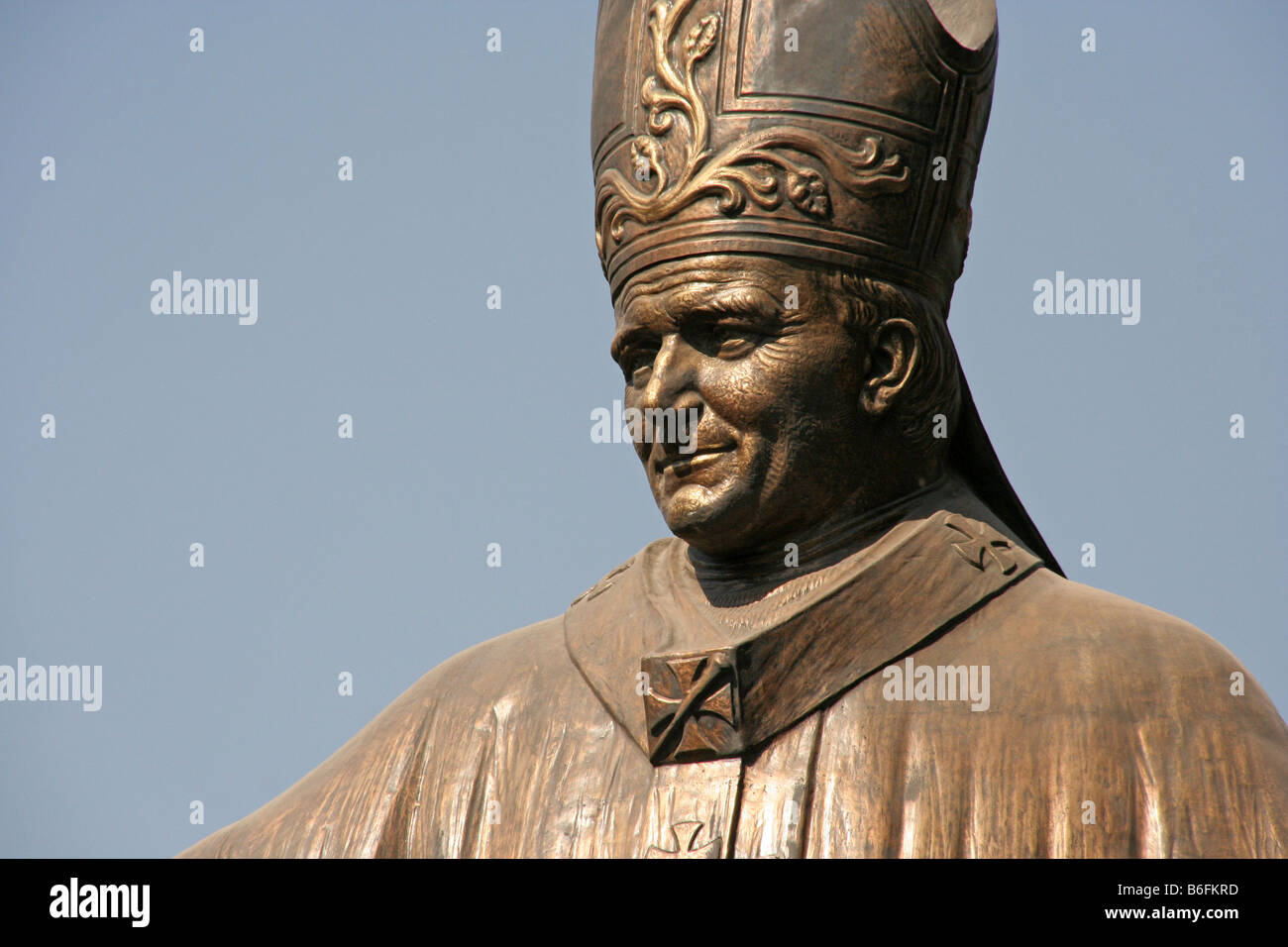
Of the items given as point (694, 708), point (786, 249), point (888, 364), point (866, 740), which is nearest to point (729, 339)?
point (786, 249)

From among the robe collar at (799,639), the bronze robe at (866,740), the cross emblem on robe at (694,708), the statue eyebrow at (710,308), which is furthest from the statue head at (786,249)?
the cross emblem on robe at (694,708)

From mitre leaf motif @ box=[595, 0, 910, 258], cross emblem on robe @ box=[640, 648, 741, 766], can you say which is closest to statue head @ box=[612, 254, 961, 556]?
mitre leaf motif @ box=[595, 0, 910, 258]

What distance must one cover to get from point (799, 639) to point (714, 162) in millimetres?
1643

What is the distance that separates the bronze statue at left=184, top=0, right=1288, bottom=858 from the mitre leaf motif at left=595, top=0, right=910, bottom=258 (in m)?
0.01

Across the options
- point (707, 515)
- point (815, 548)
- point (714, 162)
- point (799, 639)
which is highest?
point (714, 162)

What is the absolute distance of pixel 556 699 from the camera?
358 inches

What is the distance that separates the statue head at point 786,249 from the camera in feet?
28.7

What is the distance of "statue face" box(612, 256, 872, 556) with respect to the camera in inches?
343

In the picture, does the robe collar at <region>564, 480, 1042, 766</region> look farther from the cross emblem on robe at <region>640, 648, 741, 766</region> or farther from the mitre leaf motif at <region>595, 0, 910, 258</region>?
the mitre leaf motif at <region>595, 0, 910, 258</region>

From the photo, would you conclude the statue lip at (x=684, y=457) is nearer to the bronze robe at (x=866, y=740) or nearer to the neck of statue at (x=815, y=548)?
the neck of statue at (x=815, y=548)

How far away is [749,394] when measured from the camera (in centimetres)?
869

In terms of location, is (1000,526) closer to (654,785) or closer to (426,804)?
(654,785)

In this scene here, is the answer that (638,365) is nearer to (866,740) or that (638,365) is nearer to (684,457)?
(684,457)

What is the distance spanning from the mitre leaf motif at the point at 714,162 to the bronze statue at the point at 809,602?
0.03 ft
